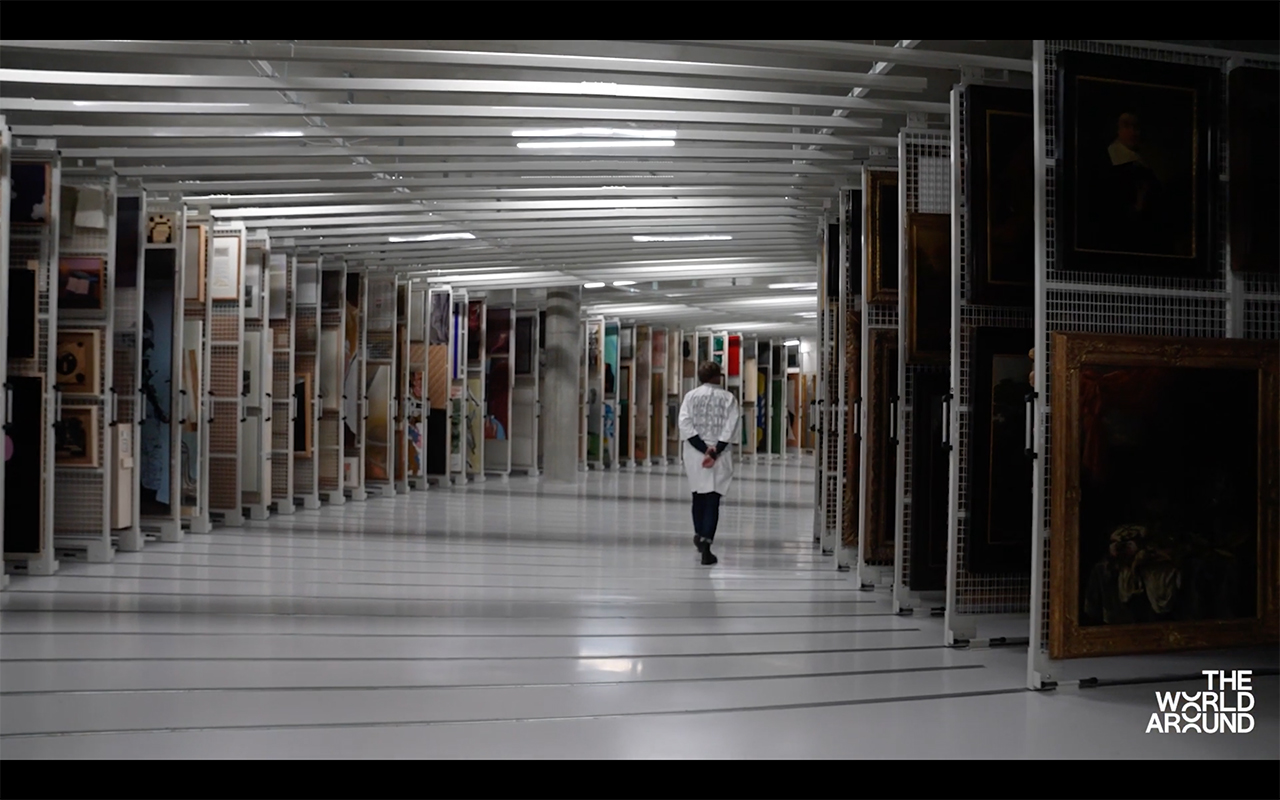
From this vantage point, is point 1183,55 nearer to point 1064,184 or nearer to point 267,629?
point 1064,184

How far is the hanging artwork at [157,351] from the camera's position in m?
9.89

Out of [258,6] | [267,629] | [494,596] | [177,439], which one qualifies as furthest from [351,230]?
[258,6]

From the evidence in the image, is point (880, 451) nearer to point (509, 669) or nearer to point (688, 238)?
point (509, 669)

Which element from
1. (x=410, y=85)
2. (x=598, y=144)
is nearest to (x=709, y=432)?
(x=598, y=144)

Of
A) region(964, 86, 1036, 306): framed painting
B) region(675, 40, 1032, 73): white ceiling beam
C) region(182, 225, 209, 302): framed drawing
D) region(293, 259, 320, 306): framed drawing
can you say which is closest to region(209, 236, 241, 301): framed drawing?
region(182, 225, 209, 302): framed drawing

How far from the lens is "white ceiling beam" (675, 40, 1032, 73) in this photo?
6.42m

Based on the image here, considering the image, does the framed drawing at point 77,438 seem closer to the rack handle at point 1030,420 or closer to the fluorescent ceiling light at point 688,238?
the fluorescent ceiling light at point 688,238

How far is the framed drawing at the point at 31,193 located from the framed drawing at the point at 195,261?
2540 mm

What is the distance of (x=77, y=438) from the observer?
8812 millimetres

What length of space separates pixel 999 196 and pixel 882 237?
5.87ft

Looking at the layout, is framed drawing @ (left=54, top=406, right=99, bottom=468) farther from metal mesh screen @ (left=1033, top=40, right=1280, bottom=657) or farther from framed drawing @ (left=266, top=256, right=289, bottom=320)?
metal mesh screen @ (left=1033, top=40, right=1280, bottom=657)

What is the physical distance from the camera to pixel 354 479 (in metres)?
14.7

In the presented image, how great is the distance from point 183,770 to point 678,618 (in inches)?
137

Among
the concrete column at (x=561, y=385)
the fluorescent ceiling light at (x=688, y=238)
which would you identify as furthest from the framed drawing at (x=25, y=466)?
the concrete column at (x=561, y=385)
